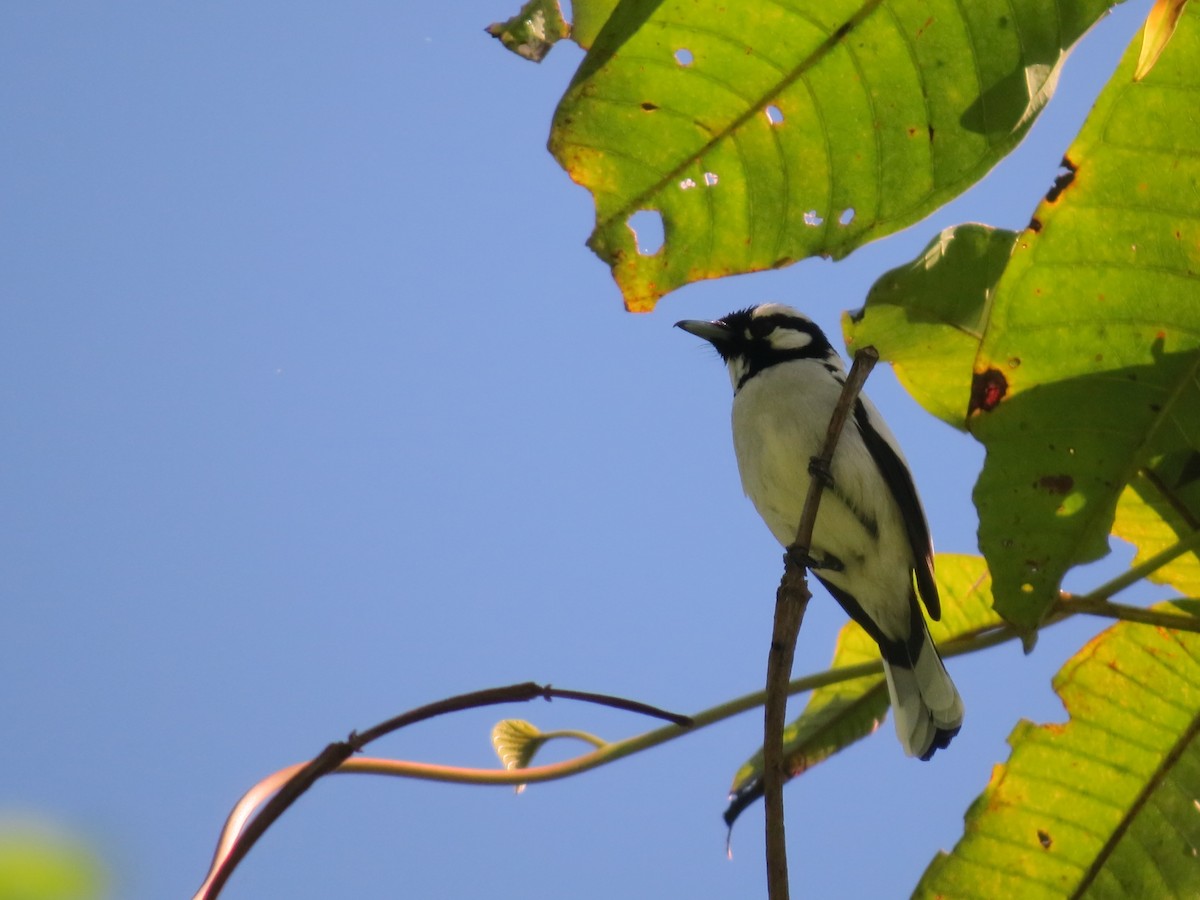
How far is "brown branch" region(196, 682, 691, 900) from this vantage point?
137 cm

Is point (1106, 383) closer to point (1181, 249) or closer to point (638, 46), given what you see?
point (1181, 249)

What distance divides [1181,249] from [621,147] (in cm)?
94

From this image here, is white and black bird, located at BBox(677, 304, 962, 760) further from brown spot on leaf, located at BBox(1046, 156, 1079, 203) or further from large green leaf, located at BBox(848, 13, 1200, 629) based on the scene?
brown spot on leaf, located at BBox(1046, 156, 1079, 203)

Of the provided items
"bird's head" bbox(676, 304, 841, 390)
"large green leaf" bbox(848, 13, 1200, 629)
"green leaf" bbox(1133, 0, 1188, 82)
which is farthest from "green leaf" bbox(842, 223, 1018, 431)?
"bird's head" bbox(676, 304, 841, 390)

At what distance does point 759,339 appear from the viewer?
4.49 meters

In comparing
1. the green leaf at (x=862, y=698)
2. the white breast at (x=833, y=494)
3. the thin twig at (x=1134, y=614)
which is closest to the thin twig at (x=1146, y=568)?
the thin twig at (x=1134, y=614)

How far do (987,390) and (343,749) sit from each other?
4.28 feet

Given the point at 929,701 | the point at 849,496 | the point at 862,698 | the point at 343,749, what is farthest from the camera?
the point at 849,496

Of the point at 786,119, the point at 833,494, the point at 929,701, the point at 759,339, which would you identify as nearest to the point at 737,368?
the point at 759,339

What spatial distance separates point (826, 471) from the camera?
197cm

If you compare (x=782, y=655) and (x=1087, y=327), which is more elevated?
(x=1087, y=327)

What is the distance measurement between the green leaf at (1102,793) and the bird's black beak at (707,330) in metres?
2.21

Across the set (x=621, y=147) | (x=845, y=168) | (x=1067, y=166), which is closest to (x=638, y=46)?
(x=621, y=147)

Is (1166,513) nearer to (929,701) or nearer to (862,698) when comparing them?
(862,698)
